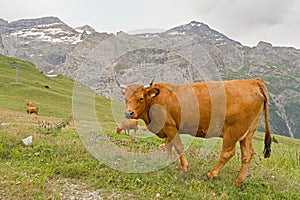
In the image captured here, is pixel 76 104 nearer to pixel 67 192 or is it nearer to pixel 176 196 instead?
pixel 67 192

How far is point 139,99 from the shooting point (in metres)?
9.41

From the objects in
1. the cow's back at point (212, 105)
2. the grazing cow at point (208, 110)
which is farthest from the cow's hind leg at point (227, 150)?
the cow's back at point (212, 105)

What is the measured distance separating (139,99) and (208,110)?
209 centimetres

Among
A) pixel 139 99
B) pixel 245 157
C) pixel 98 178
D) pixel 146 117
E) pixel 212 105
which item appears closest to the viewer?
pixel 98 178

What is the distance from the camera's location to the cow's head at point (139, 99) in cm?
932

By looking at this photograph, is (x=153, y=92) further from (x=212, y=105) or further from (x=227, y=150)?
(x=227, y=150)

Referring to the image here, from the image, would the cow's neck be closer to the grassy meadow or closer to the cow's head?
the cow's head

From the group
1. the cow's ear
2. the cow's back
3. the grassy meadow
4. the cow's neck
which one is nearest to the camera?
the grassy meadow

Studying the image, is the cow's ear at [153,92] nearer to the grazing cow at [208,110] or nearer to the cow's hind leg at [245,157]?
the grazing cow at [208,110]

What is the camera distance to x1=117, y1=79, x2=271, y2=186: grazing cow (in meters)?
8.68

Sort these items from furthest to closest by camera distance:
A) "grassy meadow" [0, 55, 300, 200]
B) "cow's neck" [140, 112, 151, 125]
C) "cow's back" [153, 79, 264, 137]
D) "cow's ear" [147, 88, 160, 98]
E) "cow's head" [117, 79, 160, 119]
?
"cow's neck" [140, 112, 151, 125] < "cow's ear" [147, 88, 160, 98] < "cow's head" [117, 79, 160, 119] < "cow's back" [153, 79, 264, 137] < "grassy meadow" [0, 55, 300, 200]

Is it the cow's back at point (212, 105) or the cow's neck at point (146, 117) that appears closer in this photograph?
the cow's back at point (212, 105)

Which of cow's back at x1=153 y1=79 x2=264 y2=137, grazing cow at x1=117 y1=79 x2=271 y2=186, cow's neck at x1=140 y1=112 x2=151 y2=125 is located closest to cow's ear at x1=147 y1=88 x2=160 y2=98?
grazing cow at x1=117 y1=79 x2=271 y2=186

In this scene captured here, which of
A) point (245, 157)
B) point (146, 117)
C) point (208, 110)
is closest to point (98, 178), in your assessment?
point (146, 117)
